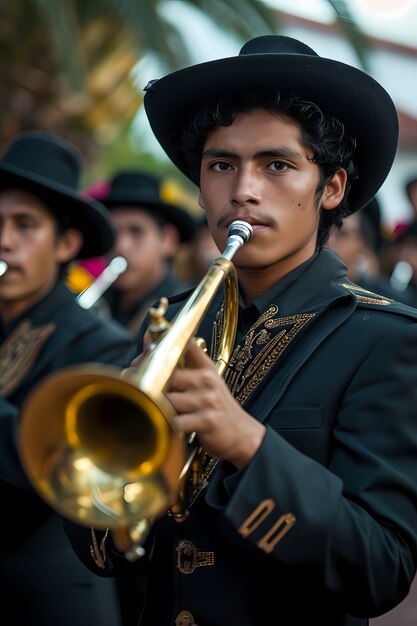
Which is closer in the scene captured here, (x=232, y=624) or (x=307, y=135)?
(x=232, y=624)

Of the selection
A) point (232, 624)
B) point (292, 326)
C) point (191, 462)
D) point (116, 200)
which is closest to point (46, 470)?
point (191, 462)

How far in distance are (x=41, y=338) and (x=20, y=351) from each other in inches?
4.3

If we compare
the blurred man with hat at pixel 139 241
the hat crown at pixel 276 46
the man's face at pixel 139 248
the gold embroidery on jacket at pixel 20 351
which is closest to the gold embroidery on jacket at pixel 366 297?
the hat crown at pixel 276 46

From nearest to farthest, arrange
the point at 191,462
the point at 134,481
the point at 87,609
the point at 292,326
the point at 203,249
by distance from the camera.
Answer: the point at 134,481 → the point at 191,462 → the point at 292,326 → the point at 87,609 → the point at 203,249

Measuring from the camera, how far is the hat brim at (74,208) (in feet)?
16.8

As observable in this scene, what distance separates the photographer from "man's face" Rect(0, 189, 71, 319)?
506 cm

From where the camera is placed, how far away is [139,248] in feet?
27.8

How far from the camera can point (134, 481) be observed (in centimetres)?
219

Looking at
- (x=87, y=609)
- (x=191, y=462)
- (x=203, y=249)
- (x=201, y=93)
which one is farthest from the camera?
(x=203, y=249)

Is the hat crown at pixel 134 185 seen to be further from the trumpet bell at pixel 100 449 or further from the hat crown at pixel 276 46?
the trumpet bell at pixel 100 449

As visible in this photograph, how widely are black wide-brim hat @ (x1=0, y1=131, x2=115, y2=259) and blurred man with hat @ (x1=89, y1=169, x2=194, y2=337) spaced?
272cm

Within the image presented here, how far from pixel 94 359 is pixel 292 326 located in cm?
198

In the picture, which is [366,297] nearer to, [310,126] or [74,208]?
[310,126]

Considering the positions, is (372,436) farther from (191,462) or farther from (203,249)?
(203,249)
